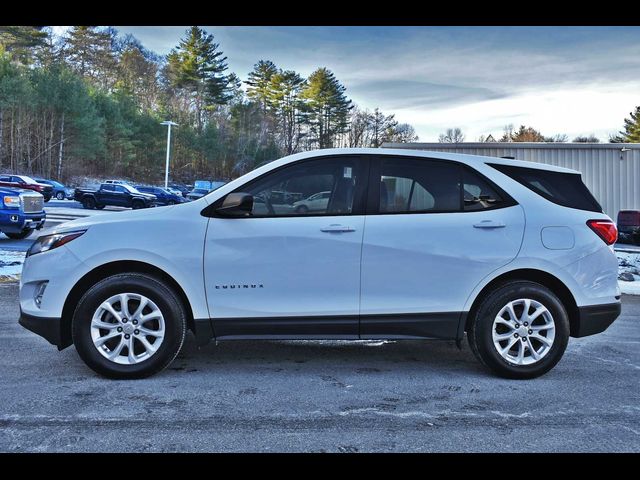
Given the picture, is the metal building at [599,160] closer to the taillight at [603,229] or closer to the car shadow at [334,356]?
the car shadow at [334,356]

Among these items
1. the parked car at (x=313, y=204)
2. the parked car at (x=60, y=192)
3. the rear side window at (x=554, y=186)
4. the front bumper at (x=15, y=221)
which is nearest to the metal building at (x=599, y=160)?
the front bumper at (x=15, y=221)

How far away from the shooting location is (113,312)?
3904 millimetres

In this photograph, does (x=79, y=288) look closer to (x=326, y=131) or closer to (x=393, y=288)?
(x=393, y=288)

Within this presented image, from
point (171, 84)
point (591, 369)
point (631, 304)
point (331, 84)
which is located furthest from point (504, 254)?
point (171, 84)

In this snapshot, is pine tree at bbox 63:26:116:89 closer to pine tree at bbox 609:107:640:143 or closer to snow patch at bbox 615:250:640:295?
snow patch at bbox 615:250:640:295

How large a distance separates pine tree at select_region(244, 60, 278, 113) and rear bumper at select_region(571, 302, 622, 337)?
165ft

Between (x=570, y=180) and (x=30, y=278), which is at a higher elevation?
(x=570, y=180)

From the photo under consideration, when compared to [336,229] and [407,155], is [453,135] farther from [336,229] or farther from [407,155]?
[336,229]

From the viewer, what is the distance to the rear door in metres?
4.02

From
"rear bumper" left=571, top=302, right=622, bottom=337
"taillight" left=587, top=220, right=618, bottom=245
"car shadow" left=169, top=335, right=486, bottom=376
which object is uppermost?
"taillight" left=587, top=220, right=618, bottom=245

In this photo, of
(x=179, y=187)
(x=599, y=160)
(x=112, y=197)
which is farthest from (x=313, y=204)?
(x=179, y=187)

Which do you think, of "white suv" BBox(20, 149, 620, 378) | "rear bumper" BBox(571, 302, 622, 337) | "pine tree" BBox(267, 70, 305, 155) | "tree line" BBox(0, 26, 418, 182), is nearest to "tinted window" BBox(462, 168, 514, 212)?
"white suv" BBox(20, 149, 620, 378)
